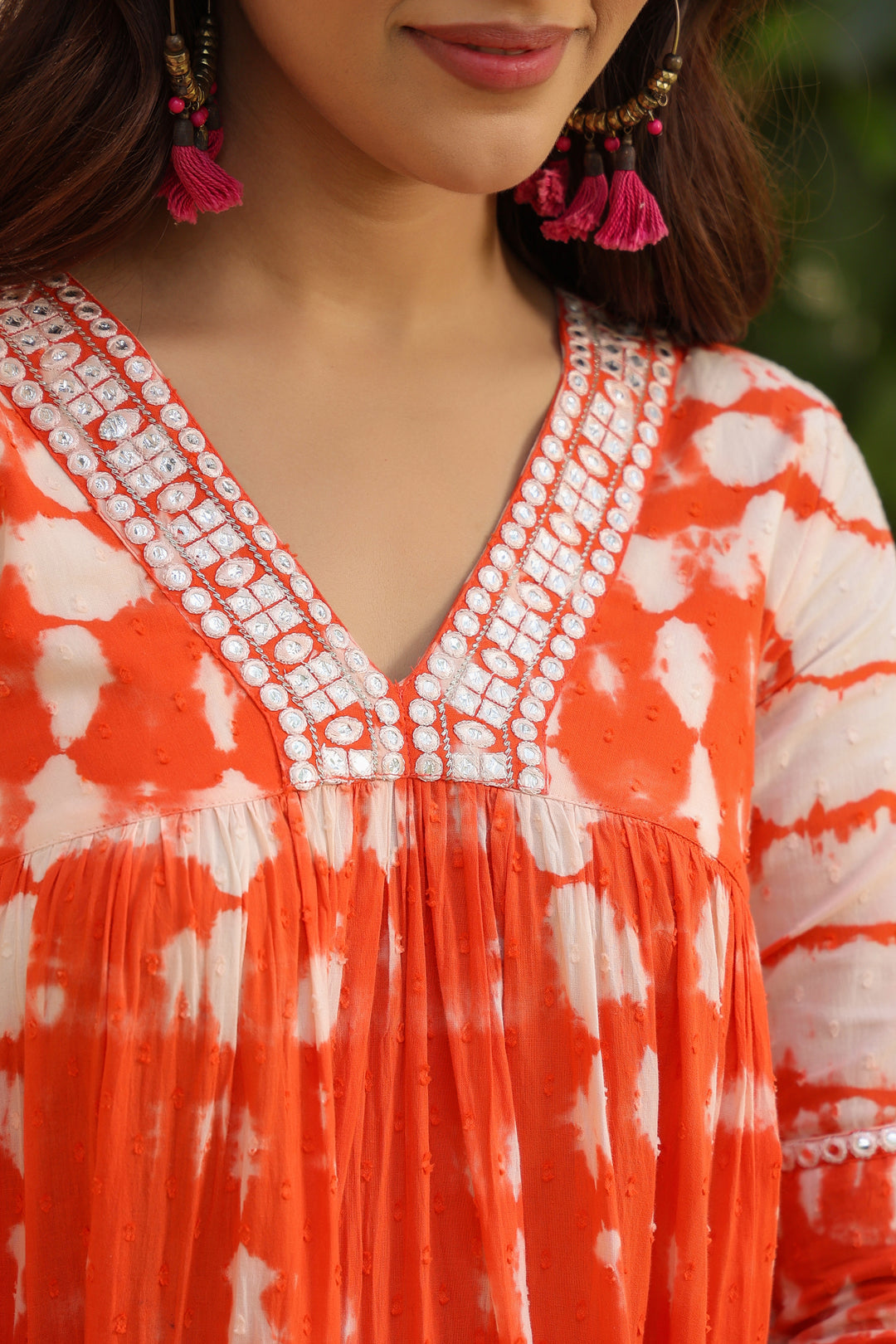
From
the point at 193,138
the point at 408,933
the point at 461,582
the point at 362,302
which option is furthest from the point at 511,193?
the point at 408,933

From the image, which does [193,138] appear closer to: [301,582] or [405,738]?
[301,582]

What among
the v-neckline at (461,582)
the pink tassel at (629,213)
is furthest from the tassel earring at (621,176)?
the v-neckline at (461,582)

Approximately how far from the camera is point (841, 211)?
1781mm

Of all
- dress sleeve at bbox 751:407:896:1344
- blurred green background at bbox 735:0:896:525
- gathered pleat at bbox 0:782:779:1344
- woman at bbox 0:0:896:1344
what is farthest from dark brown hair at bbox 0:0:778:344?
gathered pleat at bbox 0:782:779:1344

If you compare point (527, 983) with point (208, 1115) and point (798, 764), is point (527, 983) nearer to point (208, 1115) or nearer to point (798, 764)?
point (208, 1115)

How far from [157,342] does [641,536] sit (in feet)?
1.38

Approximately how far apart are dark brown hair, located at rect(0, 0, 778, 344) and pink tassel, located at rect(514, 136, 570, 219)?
0.16ft

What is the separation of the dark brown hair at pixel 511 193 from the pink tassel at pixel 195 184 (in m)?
0.02

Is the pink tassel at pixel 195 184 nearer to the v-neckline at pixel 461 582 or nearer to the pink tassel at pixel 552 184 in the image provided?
the v-neckline at pixel 461 582

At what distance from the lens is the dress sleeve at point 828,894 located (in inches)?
44.1

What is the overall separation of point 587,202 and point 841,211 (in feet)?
2.22

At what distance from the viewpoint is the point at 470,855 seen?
0.97 metres

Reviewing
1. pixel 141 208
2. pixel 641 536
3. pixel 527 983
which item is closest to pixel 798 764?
pixel 641 536

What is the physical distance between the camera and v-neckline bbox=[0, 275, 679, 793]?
98 centimetres
